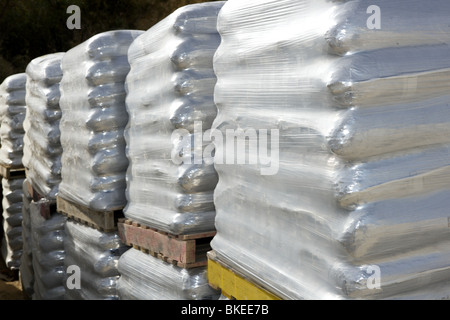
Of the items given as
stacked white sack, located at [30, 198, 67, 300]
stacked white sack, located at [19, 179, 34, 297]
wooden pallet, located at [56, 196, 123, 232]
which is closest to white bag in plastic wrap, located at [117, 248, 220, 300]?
wooden pallet, located at [56, 196, 123, 232]

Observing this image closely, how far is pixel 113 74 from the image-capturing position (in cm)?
424

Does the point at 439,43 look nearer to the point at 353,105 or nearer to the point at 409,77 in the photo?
the point at 409,77

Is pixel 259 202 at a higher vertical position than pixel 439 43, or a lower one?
lower

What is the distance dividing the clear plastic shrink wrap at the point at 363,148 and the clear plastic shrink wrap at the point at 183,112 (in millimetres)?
1026

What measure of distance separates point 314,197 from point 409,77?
561mm

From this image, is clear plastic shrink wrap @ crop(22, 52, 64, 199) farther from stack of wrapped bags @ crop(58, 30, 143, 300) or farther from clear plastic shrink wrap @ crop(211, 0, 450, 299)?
A: clear plastic shrink wrap @ crop(211, 0, 450, 299)

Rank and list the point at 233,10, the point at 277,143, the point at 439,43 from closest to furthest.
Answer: the point at 439,43 < the point at 277,143 < the point at 233,10

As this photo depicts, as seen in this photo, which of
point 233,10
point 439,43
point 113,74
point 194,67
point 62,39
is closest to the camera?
point 439,43

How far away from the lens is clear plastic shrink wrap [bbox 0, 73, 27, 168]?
24.0 feet

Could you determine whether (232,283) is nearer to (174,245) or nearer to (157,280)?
(174,245)

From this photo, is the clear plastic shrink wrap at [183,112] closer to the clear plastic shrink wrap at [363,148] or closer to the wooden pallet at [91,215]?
the wooden pallet at [91,215]

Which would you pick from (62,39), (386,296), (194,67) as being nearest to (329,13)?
(386,296)

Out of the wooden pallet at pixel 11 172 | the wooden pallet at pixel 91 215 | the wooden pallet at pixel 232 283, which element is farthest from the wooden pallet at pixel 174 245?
the wooden pallet at pixel 11 172
